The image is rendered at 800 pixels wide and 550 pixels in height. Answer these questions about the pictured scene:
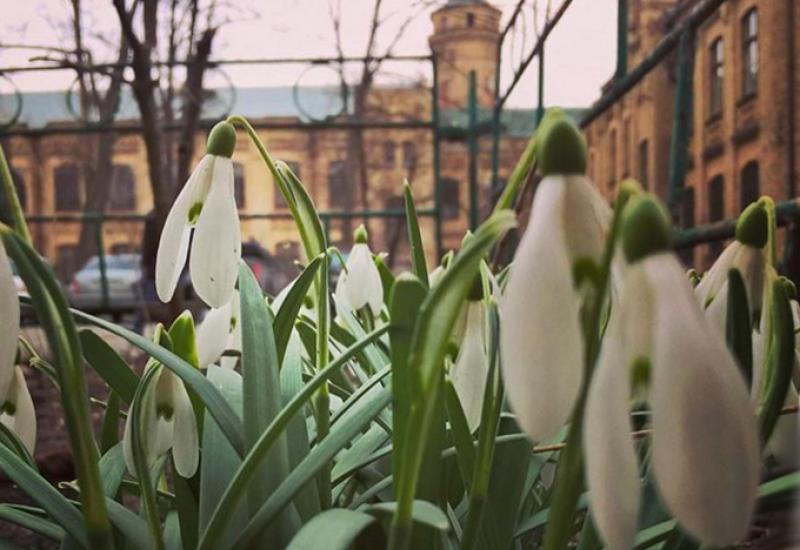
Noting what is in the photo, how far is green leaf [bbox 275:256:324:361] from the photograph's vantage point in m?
0.56

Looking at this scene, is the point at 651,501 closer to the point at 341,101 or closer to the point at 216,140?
the point at 216,140

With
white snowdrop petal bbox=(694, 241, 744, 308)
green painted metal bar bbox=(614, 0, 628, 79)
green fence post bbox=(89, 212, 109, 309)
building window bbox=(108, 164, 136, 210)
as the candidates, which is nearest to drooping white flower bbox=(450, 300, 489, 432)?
white snowdrop petal bbox=(694, 241, 744, 308)

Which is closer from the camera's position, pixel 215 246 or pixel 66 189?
pixel 215 246

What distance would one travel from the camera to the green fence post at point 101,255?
14.1 feet

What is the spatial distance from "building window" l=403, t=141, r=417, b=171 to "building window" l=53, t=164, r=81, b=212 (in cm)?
166

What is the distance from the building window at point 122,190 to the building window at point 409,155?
4.56 ft

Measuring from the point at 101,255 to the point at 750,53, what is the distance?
3.62m

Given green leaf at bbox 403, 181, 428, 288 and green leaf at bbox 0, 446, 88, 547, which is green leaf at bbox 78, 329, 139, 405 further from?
green leaf at bbox 403, 181, 428, 288

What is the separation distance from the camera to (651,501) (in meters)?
0.53

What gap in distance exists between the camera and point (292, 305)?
0.59m

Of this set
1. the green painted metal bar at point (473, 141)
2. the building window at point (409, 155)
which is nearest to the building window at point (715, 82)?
the green painted metal bar at point (473, 141)

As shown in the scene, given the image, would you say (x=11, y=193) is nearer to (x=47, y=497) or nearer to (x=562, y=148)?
(x=47, y=497)

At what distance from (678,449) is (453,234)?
4108mm

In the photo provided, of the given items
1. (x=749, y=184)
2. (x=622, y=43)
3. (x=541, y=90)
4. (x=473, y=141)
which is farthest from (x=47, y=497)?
(x=473, y=141)
